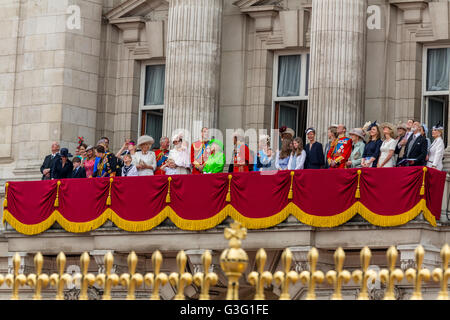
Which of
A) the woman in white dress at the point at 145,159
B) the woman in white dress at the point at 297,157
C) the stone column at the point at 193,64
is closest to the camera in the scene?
the woman in white dress at the point at 297,157

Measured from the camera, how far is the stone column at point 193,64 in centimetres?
3497

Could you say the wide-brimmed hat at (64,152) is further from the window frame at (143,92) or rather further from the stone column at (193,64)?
the window frame at (143,92)

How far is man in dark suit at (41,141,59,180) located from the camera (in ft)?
114

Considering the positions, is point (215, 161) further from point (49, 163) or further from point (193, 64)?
point (49, 163)

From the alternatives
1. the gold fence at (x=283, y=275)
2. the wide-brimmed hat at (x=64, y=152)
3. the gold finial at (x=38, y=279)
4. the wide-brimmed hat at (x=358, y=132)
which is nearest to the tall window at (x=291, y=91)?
the wide-brimmed hat at (x=64, y=152)

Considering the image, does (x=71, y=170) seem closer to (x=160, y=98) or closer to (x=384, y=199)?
(x=160, y=98)

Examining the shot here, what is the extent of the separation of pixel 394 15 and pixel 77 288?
11082 mm

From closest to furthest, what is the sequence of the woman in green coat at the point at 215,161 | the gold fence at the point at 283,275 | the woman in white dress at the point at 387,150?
the gold fence at the point at 283,275 < the woman in white dress at the point at 387,150 < the woman in green coat at the point at 215,161

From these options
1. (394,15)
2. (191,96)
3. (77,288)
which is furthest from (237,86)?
(77,288)

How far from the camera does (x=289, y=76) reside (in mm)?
36812

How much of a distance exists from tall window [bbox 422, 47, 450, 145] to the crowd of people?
3152mm

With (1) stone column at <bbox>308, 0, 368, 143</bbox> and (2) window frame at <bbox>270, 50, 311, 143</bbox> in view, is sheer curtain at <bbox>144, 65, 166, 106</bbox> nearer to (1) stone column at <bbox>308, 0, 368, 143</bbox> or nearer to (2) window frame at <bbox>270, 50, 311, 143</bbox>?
(2) window frame at <bbox>270, 50, 311, 143</bbox>

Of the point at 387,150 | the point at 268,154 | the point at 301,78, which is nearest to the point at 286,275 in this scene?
the point at 387,150

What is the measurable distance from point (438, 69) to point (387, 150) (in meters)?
6.20
